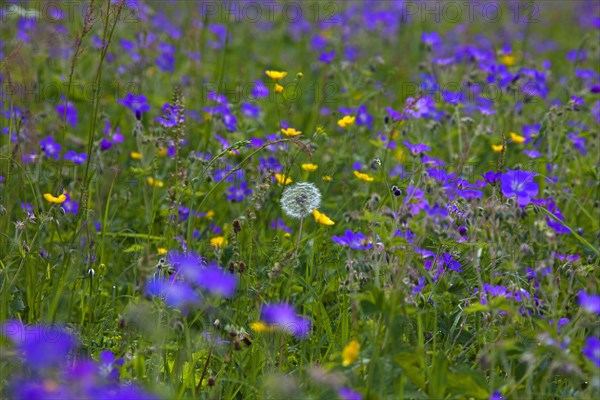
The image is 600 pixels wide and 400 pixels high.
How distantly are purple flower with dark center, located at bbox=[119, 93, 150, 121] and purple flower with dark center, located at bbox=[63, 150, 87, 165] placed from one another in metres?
0.30

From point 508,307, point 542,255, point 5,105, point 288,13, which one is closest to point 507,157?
point 542,255

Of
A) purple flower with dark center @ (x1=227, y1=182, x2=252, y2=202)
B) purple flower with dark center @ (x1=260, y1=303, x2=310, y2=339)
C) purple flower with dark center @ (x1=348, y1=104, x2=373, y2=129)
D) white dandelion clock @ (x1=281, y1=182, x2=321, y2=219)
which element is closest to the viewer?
purple flower with dark center @ (x1=260, y1=303, x2=310, y2=339)

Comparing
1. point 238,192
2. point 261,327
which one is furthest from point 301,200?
point 238,192

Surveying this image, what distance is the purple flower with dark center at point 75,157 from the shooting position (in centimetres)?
338

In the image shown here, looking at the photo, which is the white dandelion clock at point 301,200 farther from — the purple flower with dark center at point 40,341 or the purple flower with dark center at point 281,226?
the purple flower with dark center at point 40,341

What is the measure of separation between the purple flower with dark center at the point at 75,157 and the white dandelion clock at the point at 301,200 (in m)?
1.25

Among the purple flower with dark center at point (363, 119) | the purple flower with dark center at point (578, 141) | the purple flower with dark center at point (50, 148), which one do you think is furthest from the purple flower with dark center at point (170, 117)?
the purple flower with dark center at point (578, 141)

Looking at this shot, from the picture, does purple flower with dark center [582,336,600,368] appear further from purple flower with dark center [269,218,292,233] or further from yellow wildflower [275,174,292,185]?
purple flower with dark center [269,218,292,233]

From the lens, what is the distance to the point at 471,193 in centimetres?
225

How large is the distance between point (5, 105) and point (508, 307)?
2.53 metres

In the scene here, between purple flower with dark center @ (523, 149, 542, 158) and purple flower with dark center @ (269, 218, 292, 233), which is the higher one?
purple flower with dark center @ (523, 149, 542, 158)

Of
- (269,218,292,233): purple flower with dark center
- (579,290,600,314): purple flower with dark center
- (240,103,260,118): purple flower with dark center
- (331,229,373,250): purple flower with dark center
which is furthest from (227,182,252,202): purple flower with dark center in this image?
(579,290,600,314): purple flower with dark center

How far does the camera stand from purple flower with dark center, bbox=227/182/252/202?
323cm

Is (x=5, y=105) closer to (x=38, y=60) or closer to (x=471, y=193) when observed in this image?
(x=38, y=60)
